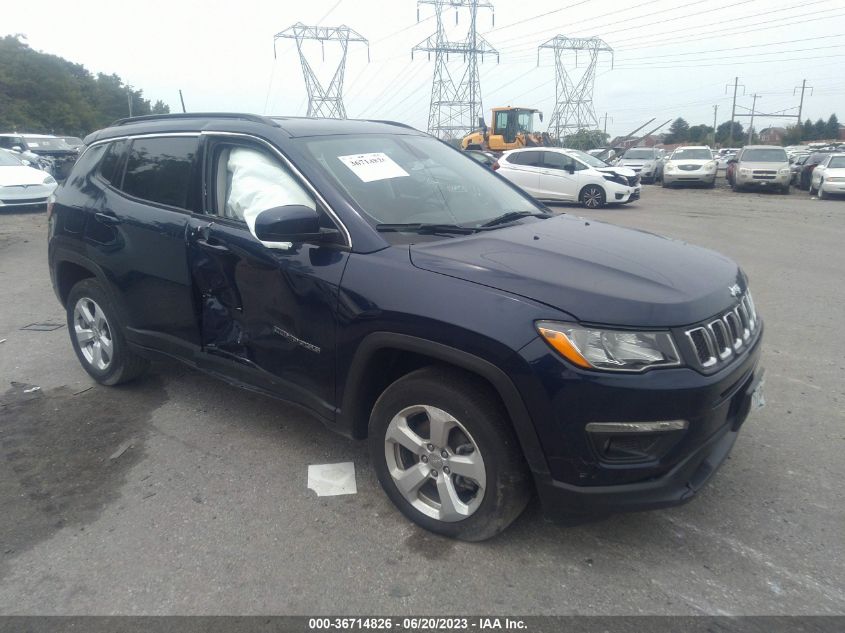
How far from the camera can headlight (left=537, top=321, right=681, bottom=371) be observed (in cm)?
240

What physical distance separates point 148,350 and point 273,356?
1.25 m

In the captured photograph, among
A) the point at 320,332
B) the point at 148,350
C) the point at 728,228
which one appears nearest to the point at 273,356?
the point at 320,332

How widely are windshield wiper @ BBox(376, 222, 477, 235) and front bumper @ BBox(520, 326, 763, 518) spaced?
97 centimetres

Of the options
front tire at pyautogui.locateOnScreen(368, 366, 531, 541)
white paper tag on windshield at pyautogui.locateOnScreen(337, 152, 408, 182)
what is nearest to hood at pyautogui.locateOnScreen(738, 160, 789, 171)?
white paper tag on windshield at pyautogui.locateOnScreen(337, 152, 408, 182)

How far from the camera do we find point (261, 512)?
3.15m

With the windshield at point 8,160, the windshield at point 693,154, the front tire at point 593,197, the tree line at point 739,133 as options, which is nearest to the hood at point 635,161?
the windshield at point 693,154

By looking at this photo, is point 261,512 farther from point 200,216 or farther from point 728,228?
point 728,228

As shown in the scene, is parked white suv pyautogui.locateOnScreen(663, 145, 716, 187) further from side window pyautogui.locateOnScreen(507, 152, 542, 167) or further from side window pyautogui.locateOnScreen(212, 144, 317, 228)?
side window pyautogui.locateOnScreen(212, 144, 317, 228)

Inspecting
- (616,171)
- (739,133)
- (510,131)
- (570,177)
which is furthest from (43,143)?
(739,133)

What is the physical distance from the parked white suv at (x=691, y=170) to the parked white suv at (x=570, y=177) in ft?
24.2

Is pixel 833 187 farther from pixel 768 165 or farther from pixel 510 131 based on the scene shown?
pixel 510 131

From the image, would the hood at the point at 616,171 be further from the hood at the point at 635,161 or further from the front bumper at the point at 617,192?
the hood at the point at 635,161

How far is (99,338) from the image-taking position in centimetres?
457

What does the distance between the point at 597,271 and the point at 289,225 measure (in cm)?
135
